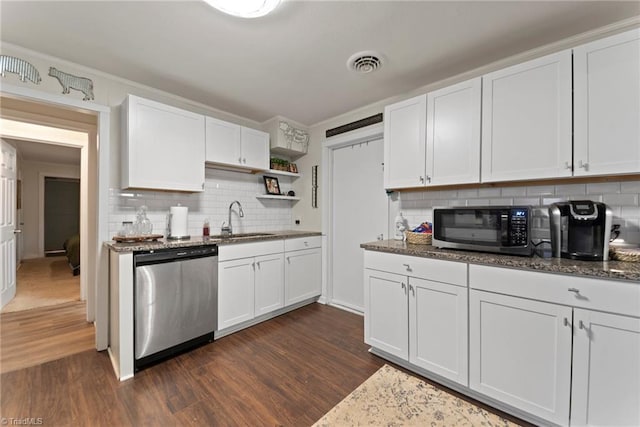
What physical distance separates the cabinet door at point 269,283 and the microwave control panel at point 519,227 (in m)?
2.23

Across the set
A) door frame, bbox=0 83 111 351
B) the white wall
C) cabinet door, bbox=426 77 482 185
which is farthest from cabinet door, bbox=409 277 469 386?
the white wall

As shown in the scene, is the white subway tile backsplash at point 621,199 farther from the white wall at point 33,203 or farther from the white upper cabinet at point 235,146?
the white wall at point 33,203

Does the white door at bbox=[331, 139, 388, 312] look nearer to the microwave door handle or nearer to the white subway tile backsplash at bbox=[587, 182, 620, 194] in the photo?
the microwave door handle

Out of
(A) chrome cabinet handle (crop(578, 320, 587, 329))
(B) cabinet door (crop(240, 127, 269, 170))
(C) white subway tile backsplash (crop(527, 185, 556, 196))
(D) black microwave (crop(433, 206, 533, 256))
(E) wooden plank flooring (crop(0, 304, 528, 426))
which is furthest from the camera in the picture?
(B) cabinet door (crop(240, 127, 269, 170))

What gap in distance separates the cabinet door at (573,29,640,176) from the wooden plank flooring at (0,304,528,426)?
204 cm

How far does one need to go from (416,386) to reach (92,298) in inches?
143

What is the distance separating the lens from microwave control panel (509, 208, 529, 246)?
1.69 metres

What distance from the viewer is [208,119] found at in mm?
2779

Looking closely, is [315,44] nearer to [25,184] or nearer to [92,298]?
[92,298]

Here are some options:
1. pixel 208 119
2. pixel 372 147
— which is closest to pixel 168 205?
pixel 208 119

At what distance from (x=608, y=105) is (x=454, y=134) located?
2.73 ft

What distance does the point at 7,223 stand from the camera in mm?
3354

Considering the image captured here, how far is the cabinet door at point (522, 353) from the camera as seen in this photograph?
1.42m

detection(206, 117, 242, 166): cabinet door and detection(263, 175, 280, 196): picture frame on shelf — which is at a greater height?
detection(206, 117, 242, 166): cabinet door
